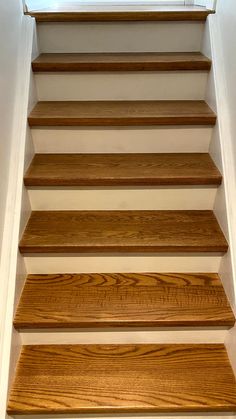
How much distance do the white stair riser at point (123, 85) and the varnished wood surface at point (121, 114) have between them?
0.09m

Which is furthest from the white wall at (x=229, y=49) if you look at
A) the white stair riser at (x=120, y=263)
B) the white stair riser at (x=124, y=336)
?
the white stair riser at (x=124, y=336)

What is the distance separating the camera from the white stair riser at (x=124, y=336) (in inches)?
51.5

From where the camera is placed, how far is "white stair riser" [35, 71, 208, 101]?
1.72m

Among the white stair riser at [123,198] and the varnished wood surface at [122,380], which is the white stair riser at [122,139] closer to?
Answer: the white stair riser at [123,198]

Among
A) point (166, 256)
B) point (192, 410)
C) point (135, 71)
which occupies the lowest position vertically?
point (192, 410)

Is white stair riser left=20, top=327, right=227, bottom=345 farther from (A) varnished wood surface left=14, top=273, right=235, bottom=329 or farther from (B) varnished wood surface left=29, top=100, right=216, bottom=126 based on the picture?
(B) varnished wood surface left=29, top=100, right=216, bottom=126

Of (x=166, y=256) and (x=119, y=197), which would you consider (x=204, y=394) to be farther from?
(x=119, y=197)

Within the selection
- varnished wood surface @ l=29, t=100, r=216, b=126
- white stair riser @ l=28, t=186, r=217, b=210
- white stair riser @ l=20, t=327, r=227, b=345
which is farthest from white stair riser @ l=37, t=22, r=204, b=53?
white stair riser @ l=20, t=327, r=227, b=345

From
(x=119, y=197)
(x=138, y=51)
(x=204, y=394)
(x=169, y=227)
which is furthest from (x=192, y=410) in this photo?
(x=138, y=51)

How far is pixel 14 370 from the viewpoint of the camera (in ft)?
4.00

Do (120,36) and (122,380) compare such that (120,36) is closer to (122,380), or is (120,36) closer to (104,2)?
(104,2)

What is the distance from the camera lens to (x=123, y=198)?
5.05 feet

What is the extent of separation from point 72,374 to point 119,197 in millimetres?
727

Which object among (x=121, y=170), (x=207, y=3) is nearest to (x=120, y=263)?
(x=121, y=170)
